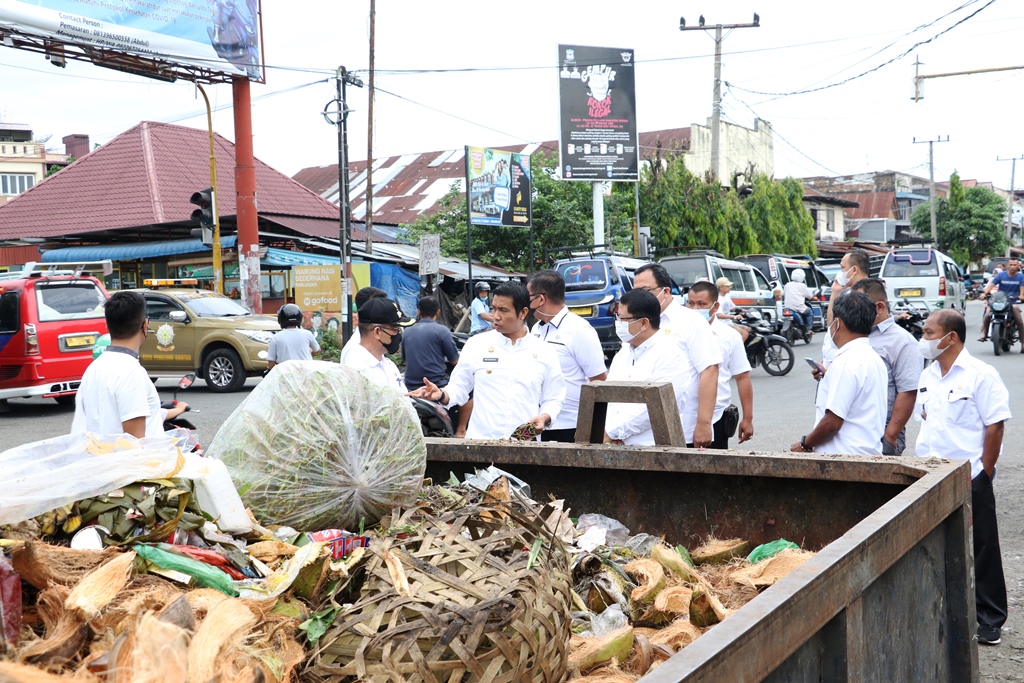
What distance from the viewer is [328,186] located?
47469 mm

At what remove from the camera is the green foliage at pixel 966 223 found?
5734cm

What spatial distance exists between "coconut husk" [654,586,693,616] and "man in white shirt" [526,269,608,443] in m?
2.97

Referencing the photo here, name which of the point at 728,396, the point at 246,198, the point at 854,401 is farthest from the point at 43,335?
the point at 854,401

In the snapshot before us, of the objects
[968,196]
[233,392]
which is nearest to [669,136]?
[968,196]

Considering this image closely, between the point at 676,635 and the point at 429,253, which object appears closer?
the point at 676,635

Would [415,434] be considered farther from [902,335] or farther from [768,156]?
[768,156]

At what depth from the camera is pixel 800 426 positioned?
10.4 meters

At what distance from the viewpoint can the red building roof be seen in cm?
2689

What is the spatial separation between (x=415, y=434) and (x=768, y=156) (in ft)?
167

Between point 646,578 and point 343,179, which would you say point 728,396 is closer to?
point 646,578

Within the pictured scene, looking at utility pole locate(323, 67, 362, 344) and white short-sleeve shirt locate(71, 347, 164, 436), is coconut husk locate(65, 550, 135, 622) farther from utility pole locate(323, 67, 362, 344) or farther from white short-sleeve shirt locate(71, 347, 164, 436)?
utility pole locate(323, 67, 362, 344)

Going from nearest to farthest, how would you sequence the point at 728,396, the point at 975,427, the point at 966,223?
the point at 975,427 < the point at 728,396 < the point at 966,223

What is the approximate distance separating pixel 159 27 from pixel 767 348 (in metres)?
12.6

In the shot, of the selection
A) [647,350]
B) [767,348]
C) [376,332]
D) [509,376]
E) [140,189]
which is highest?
[140,189]
